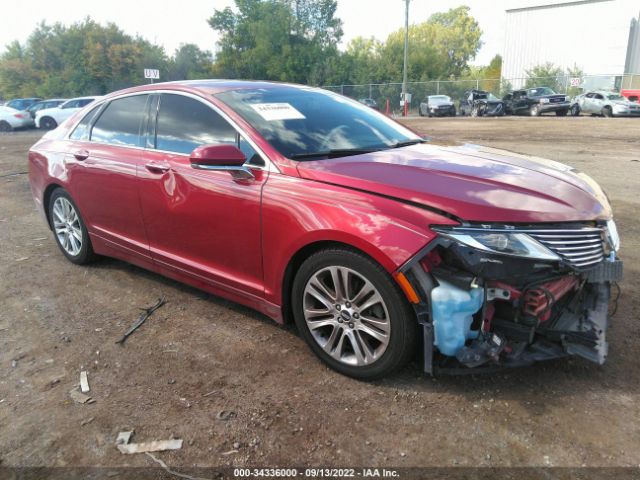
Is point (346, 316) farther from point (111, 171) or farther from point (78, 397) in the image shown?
point (111, 171)

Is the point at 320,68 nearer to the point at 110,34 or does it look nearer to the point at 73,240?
the point at 110,34

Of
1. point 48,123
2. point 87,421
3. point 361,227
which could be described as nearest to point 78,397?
point 87,421

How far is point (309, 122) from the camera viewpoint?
343 centimetres

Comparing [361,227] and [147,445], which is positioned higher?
[361,227]

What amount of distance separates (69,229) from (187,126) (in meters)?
2.05

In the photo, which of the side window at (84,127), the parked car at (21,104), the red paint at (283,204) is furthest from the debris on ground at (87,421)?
the parked car at (21,104)

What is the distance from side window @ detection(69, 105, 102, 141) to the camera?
178 inches

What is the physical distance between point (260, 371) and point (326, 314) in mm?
535

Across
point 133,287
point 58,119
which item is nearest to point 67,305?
point 133,287

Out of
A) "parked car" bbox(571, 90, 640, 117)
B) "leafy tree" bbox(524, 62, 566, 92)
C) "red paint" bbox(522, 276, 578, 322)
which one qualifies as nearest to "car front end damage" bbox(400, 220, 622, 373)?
"red paint" bbox(522, 276, 578, 322)

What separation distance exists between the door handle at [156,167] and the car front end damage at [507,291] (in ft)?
6.52

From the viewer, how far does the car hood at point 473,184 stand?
2477 mm

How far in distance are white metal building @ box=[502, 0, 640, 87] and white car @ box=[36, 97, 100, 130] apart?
32.4 m

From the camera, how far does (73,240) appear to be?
4.80 m
